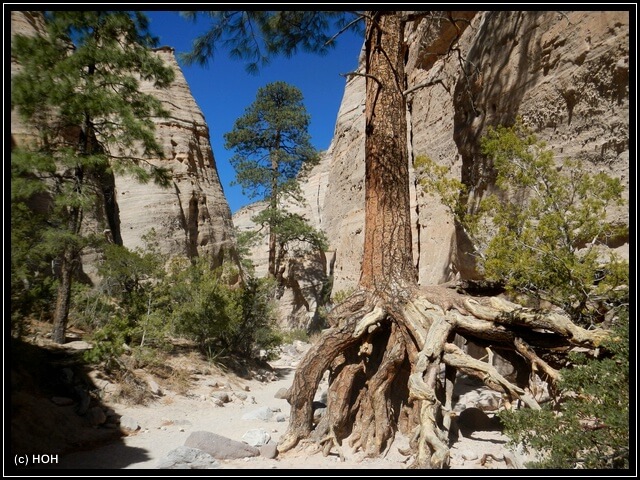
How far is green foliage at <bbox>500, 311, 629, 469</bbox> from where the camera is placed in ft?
9.77

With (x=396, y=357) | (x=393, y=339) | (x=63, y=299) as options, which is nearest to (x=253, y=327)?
(x=63, y=299)

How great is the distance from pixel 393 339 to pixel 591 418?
1918 millimetres

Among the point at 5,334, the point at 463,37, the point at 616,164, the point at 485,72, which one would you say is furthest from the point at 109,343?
the point at 463,37

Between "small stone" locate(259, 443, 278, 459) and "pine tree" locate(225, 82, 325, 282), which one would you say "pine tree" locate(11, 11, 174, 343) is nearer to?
"small stone" locate(259, 443, 278, 459)

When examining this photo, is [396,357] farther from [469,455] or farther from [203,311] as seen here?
[203,311]

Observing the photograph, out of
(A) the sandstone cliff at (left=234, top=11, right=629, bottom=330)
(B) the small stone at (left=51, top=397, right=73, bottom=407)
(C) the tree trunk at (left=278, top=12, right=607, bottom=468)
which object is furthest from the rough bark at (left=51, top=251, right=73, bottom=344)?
(A) the sandstone cliff at (left=234, top=11, right=629, bottom=330)

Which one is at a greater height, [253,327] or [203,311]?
[203,311]

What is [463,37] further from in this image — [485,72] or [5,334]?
[5,334]

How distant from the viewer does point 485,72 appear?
6777 millimetres

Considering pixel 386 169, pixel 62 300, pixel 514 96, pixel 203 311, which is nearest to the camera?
pixel 386 169

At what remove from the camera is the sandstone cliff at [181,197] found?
15758 mm

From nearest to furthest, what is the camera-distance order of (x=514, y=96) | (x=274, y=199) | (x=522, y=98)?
(x=522, y=98)
(x=514, y=96)
(x=274, y=199)

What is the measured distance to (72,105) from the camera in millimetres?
4816
